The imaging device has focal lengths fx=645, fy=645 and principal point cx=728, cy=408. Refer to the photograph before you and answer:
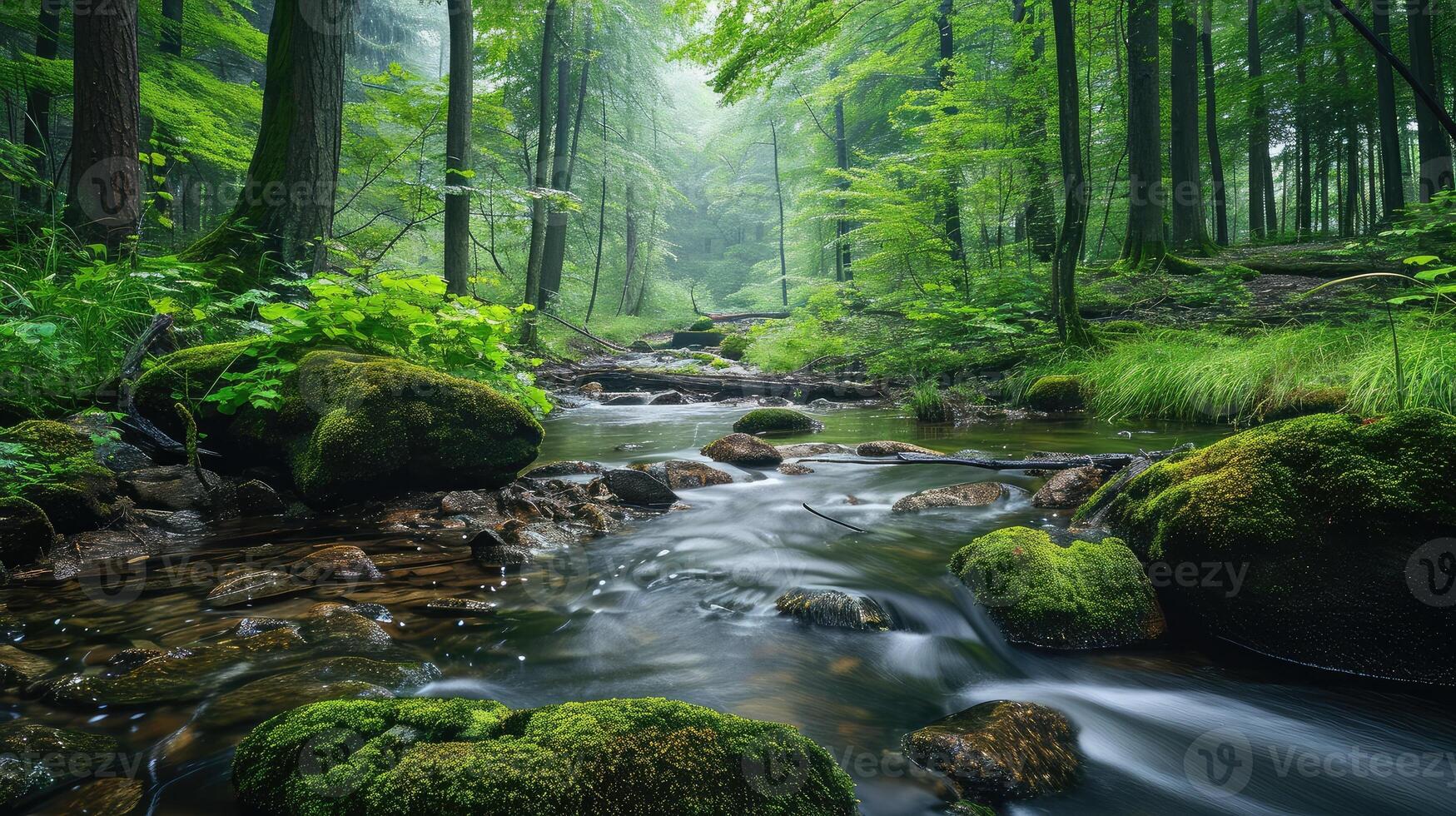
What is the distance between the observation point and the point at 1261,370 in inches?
261

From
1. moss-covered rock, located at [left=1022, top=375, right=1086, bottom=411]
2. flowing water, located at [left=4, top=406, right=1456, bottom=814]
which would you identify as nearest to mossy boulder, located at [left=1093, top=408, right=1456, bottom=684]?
flowing water, located at [left=4, top=406, right=1456, bottom=814]

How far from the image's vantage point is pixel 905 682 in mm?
2494

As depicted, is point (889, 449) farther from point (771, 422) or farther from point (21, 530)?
point (21, 530)

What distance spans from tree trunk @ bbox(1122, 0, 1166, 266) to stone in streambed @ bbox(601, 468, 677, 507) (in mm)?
9936

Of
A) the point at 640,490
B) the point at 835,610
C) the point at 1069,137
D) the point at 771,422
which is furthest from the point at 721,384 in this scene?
the point at 835,610

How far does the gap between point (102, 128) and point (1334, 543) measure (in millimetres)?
8793

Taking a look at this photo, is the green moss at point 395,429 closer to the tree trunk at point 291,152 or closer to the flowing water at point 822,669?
the flowing water at point 822,669

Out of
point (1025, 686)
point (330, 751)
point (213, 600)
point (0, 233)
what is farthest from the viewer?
point (0, 233)

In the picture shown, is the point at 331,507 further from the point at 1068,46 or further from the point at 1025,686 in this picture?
the point at 1068,46

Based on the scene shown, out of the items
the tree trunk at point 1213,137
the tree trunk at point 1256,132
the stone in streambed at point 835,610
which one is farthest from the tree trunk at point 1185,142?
the stone in streambed at point 835,610

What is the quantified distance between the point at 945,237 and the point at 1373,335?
23.6 ft

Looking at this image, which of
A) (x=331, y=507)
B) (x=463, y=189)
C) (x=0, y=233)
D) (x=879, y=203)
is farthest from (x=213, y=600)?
(x=879, y=203)

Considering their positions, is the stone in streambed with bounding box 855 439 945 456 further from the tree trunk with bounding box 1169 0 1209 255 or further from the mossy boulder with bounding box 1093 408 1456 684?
the tree trunk with bounding box 1169 0 1209 255

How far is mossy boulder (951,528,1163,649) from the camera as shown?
2590 mm
